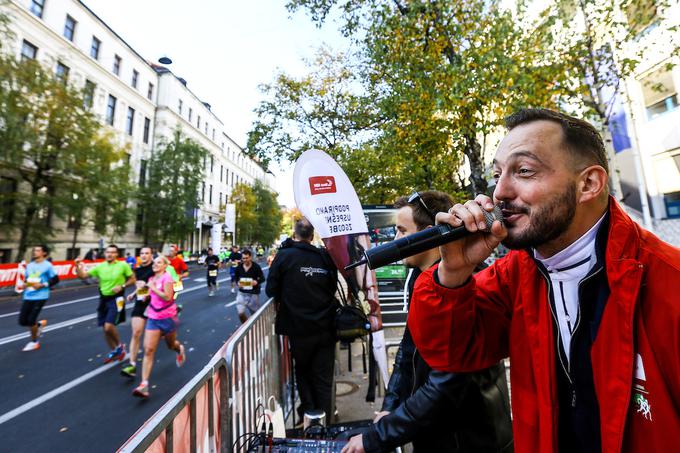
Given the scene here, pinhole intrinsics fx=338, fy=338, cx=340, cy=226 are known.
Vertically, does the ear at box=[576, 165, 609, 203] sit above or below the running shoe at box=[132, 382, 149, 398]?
above

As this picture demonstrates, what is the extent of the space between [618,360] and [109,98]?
37756 mm

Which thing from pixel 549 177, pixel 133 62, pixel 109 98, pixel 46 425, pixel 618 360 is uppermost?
pixel 133 62

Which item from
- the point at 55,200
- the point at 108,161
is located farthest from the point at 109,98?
the point at 55,200

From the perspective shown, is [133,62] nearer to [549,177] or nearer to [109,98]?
[109,98]

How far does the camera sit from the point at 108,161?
64.6 ft

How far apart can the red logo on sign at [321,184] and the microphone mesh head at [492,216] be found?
3072mm

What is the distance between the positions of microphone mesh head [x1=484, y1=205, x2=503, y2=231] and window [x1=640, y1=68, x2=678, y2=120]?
1385 cm

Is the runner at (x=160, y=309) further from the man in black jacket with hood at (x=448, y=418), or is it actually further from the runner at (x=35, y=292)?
the man in black jacket with hood at (x=448, y=418)

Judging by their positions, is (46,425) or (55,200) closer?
(46,425)

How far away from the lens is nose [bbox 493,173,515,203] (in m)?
1.13

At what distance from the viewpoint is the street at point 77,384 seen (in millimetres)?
3773

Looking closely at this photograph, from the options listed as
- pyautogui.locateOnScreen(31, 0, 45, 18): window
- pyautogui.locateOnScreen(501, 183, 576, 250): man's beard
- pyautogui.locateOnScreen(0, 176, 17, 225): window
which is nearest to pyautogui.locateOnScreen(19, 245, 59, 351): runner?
pyautogui.locateOnScreen(501, 183, 576, 250): man's beard

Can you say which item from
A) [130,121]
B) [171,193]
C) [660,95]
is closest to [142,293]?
[660,95]

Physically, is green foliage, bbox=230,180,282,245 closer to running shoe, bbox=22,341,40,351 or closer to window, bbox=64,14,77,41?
window, bbox=64,14,77,41
